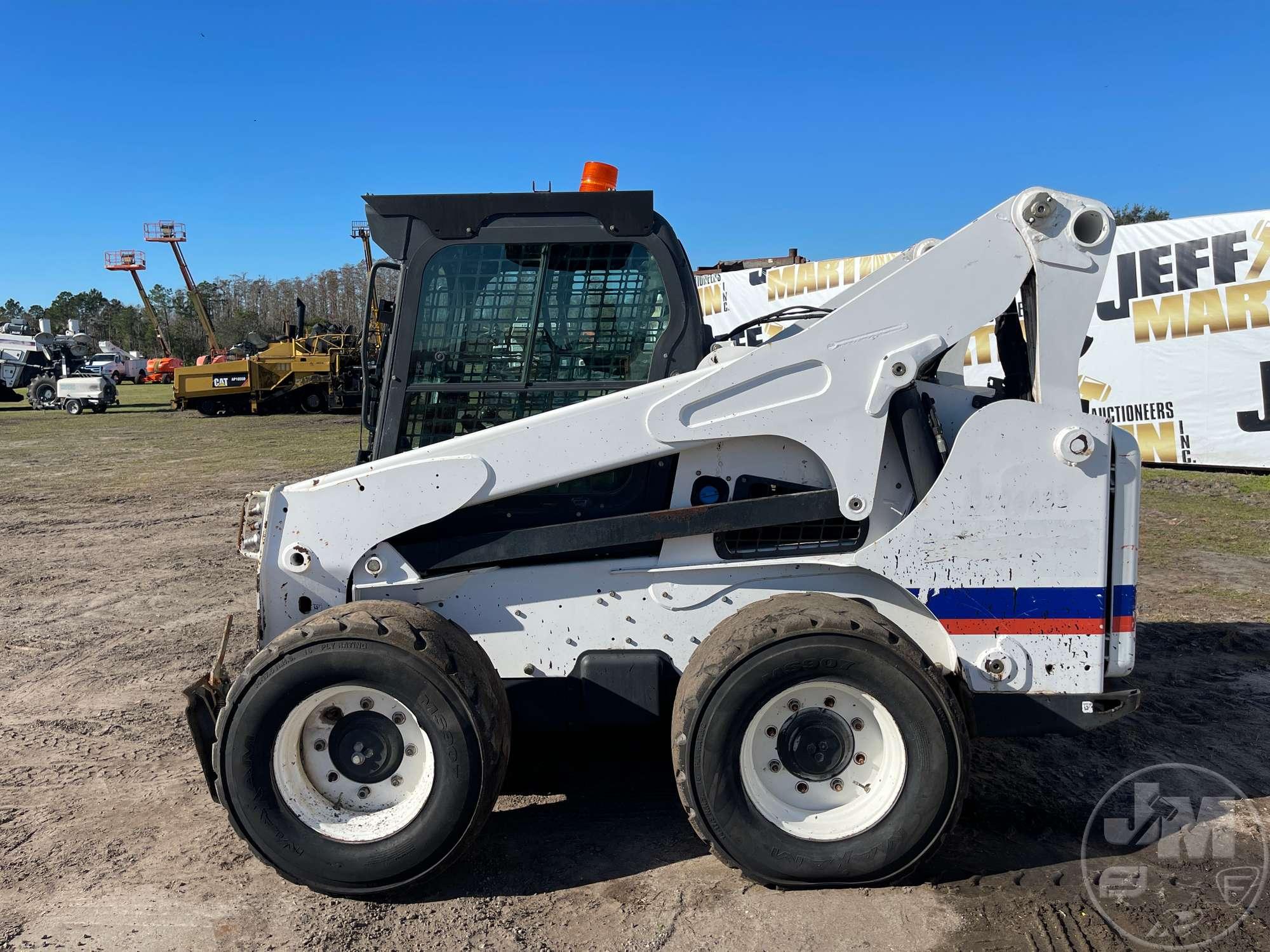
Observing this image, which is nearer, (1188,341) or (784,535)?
(784,535)

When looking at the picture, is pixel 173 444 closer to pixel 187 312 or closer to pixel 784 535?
pixel 784 535

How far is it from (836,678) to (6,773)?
3804 millimetres

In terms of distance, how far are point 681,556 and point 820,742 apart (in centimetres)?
83

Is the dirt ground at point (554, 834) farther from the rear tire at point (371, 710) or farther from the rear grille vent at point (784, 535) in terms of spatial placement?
the rear grille vent at point (784, 535)

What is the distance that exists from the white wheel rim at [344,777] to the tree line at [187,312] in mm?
77457

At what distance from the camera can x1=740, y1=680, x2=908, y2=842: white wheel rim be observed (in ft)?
10.3

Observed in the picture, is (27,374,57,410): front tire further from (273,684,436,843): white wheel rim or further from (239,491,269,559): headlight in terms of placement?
(273,684,436,843): white wheel rim

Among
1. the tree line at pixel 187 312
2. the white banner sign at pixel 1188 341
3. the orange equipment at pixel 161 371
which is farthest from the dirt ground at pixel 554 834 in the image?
the tree line at pixel 187 312

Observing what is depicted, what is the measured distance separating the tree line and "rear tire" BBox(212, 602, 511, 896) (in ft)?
254

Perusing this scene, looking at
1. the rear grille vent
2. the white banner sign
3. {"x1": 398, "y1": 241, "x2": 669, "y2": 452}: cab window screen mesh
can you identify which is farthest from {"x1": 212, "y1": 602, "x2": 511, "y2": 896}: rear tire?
the white banner sign

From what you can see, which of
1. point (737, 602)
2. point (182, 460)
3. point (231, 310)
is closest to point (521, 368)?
point (737, 602)

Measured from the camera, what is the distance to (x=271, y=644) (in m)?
3.17

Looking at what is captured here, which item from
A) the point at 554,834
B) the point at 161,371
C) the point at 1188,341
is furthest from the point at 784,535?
the point at 161,371

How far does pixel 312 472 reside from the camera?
535 inches
